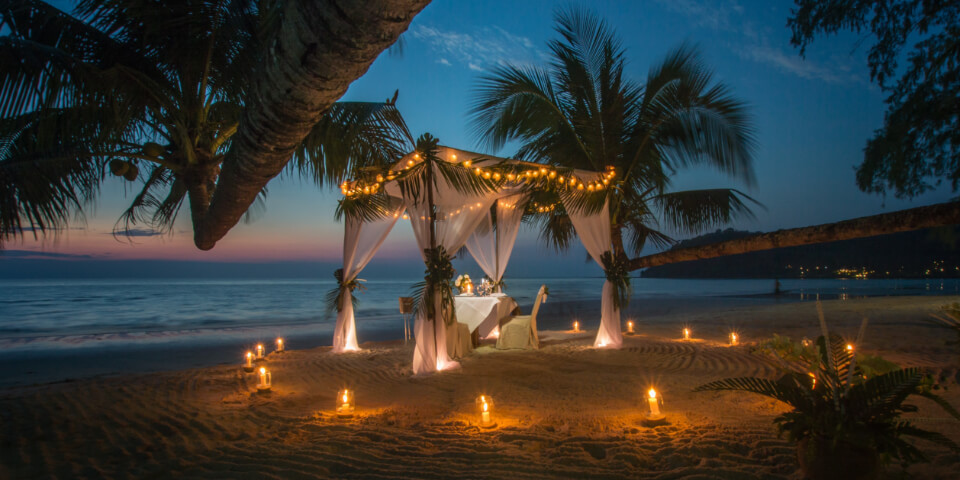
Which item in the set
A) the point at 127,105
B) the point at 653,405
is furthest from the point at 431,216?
the point at 653,405

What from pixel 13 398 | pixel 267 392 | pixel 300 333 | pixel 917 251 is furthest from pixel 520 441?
pixel 917 251

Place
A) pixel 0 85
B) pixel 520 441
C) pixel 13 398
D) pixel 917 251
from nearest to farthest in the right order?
pixel 0 85, pixel 520 441, pixel 13 398, pixel 917 251

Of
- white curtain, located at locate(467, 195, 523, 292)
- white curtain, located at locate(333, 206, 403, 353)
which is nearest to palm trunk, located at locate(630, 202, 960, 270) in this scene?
white curtain, located at locate(467, 195, 523, 292)

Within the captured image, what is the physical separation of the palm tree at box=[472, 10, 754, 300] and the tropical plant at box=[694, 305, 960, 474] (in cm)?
486

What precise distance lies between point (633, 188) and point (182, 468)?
7.33 m

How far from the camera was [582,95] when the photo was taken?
779 cm

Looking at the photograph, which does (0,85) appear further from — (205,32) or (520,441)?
(520,441)

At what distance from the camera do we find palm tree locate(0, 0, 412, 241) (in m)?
2.26

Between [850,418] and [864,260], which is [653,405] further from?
[864,260]

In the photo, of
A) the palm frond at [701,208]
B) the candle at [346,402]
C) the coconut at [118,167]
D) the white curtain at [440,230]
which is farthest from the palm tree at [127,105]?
the palm frond at [701,208]

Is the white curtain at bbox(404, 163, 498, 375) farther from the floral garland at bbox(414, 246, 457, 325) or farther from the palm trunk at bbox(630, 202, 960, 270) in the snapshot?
the palm trunk at bbox(630, 202, 960, 270)

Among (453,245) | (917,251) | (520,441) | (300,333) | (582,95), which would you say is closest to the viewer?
(520,441)

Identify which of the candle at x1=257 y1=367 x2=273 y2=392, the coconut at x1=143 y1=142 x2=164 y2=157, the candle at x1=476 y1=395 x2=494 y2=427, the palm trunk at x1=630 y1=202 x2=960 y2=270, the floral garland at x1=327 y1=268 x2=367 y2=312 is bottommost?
the candle at x1=257 y1=367 x2=273 y2=392

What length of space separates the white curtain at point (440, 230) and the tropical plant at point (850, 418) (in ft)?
12.4
